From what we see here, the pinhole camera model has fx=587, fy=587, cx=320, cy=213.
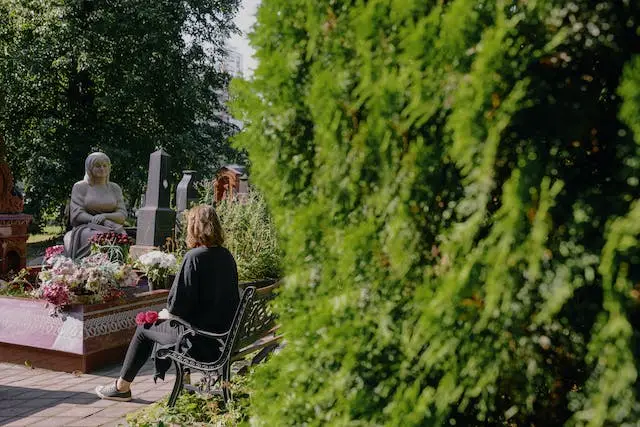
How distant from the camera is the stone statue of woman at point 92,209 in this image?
9.08 meters

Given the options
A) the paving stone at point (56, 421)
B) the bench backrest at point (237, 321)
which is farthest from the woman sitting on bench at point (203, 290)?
the paving stone at point (56, 421)

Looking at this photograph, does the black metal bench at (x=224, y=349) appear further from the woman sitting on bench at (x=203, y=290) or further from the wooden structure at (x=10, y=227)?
the wooden structure at (x=10, y=227)

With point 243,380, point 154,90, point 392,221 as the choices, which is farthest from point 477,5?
point 154,90

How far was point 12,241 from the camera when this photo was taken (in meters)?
9.31

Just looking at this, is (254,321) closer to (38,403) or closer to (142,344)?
(142,344)

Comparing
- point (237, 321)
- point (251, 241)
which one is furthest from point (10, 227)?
point (237, 321)

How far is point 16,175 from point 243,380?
67.5 ft

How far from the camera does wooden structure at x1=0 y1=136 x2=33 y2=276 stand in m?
9.16

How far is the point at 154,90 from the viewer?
74.3 ft

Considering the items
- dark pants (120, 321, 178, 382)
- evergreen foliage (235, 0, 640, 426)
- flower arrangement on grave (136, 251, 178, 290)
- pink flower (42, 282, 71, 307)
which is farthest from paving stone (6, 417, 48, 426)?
evergreen foliage (235, 0, 640, 426)

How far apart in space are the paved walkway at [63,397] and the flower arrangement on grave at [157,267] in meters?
1.55

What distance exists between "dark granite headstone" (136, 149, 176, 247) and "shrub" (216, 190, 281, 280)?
107cm

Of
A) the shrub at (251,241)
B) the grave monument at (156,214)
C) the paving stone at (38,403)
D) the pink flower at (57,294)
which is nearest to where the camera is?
the paving stone at (38,403)

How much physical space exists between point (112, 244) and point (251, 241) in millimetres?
2392
